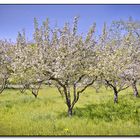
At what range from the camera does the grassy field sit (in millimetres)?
7414

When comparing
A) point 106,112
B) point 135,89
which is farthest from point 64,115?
point 135,89

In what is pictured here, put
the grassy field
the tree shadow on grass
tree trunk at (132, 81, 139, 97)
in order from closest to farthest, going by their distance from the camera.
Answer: the grassy field < the tree shadow on grass < tree trunk at (132, 81, 139, 97)

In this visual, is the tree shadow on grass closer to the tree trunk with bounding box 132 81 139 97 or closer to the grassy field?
the grassy field

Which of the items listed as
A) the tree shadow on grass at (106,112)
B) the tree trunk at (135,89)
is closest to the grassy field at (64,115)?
the tree shadow on grass at (106,112)

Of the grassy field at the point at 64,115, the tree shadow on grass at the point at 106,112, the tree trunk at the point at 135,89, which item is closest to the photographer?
the grassy field at the point at 64,115

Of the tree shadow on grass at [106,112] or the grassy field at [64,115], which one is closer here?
the grassy field at [64,115]

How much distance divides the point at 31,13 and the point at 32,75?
1.20 meters

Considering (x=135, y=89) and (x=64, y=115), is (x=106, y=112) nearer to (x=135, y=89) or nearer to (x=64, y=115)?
(x=64, y=115)

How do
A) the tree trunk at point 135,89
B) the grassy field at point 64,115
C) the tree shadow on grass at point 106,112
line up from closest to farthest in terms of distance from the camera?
the grassy field at point 64,115 < the tree shadow on grass at point 106,112 < the tree trunk at point 135,89

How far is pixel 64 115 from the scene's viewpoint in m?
7.87

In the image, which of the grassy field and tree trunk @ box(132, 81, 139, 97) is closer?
the grassy field

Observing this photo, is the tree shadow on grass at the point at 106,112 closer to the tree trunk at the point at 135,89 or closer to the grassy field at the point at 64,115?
the grassy field at the point at 64,115

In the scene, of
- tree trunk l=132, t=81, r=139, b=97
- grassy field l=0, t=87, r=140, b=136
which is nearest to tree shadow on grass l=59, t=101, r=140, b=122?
grassy field l=0, t=87, r=140, b=136

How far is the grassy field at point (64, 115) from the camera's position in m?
7.41
